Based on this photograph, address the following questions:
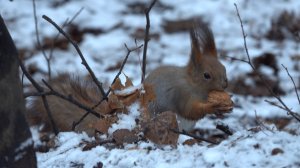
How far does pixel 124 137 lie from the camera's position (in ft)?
7.70

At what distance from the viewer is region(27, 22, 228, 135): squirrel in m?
3.04

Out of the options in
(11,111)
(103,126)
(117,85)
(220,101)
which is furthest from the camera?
(220,101)

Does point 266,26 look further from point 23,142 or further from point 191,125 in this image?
point 23,142

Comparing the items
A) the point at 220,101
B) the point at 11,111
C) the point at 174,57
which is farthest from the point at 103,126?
the point at 174,57

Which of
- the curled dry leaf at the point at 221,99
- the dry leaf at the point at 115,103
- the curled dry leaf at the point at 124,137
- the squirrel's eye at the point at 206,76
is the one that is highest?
the squirrel's eye at the point at 206,76

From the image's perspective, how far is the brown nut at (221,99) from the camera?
278 centimetres

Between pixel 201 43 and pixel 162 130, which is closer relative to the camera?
pixel 162 130

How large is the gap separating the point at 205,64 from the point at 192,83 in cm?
14

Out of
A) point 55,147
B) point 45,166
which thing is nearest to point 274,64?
point 55,147

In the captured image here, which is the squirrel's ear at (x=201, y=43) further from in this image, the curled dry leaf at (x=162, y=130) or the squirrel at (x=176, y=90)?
the curled dry leaf at (x=162, y=130)

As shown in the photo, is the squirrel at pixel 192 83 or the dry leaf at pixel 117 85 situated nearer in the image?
the dry leaf at pixel 117 85

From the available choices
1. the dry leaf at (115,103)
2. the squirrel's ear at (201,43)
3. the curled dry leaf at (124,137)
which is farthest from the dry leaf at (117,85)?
the squirrel's ear at (201,43)

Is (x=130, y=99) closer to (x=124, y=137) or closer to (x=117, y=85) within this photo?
(x=117, y=85)

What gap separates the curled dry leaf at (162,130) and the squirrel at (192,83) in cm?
65
